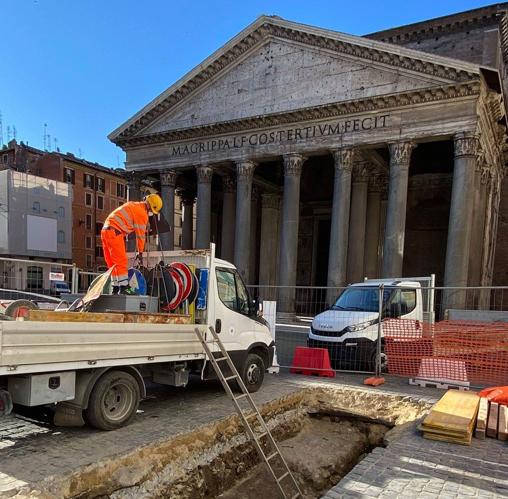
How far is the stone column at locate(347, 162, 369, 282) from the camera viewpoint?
20.2 m

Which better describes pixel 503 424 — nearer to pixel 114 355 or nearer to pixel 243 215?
pixel 114 355

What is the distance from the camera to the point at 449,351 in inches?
325

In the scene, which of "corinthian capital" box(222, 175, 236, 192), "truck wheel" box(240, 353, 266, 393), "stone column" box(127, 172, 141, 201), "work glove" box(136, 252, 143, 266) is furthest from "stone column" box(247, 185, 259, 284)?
"work glove" box(136, 252, 143, 266)

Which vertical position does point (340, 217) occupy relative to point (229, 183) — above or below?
below

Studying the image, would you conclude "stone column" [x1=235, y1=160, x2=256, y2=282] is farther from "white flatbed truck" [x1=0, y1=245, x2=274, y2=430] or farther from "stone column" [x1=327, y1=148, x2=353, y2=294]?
"white flatbed truck" [x1=0, y1=245, x2=274, y2=430]

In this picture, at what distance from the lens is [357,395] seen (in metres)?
7.84

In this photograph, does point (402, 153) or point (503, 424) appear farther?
point (402, 153)

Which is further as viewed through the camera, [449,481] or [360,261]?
[360,261]

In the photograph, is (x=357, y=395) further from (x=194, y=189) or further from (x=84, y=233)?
(x=84, y=233)

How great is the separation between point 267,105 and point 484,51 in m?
12.8

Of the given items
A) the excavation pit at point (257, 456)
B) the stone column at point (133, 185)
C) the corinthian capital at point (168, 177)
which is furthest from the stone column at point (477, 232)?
the stone column at point (133, 185)

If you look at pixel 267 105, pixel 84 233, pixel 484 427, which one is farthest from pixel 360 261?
pixel 84 233

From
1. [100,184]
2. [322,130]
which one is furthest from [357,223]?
[100,184]

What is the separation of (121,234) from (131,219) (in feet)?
0.89
